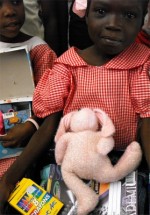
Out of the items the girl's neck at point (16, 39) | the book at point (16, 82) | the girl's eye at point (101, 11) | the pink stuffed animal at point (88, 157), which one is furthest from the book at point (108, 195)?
the girl's neck at point (16, 39)

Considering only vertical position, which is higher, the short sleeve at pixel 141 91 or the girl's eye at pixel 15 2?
the girl's eye at pixel 15 2

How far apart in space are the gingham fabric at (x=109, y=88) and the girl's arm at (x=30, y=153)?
31mm

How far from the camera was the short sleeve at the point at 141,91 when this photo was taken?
83 centimetres

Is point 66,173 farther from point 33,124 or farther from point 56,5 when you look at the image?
point 56,5

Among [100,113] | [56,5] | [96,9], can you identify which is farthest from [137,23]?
[56,5]

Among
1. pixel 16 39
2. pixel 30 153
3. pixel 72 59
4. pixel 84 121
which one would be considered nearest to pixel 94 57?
pixel 72 59

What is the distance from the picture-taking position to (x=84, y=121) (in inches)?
31.3

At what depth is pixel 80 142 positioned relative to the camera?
0.77 m

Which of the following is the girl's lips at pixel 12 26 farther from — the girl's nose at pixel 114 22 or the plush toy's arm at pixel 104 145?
the plush toy's arm at pixel 104 145

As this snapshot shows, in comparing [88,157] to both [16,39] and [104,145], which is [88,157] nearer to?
[104,145]

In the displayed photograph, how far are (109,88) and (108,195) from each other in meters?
0.26

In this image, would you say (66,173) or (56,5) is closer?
(66,173)

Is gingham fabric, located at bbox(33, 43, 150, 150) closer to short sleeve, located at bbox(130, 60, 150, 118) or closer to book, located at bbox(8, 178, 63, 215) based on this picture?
short sleeve, located at bbox(130, 60, 150, 118)

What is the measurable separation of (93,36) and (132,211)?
16.5 inches
